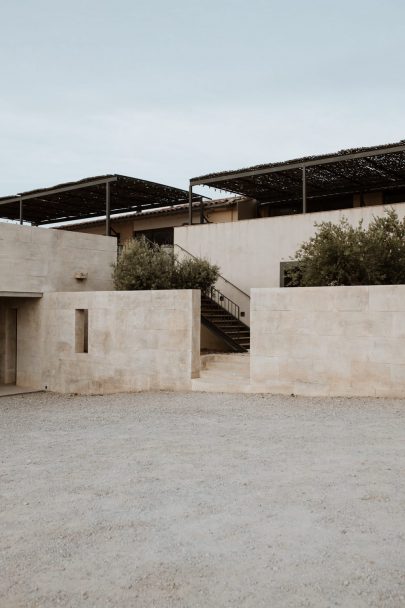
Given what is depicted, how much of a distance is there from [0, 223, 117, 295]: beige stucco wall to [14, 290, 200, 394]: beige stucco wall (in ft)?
2.59

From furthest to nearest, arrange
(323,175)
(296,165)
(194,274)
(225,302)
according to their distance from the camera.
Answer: (323,175), (225,302), (296,165), (194,274)

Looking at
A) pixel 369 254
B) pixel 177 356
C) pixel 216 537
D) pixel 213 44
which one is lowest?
pixel 216 537

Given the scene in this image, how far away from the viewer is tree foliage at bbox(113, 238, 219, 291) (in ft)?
50.2

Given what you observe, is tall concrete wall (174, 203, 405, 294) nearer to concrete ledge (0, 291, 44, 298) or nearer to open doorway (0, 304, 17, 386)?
concrete ledge (0, 291, 44, 298)

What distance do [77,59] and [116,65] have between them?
1.35 meters

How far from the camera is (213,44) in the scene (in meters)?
17.1

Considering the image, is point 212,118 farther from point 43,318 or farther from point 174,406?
point 174,406

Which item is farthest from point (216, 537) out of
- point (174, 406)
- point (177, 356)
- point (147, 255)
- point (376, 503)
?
point (147, 255)

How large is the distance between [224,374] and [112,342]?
307 cm

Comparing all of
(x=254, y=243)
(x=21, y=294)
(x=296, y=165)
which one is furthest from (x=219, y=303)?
(x=21, y=294)

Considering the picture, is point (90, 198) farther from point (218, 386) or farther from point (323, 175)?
point (218, 386)

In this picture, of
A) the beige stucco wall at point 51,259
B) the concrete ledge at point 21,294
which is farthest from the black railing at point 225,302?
the concrete ledge at point 21,294

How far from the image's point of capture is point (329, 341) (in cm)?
1016

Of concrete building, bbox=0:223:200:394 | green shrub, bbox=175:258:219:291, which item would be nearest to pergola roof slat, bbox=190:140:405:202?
green shrub, bbox=175:258:219:291
